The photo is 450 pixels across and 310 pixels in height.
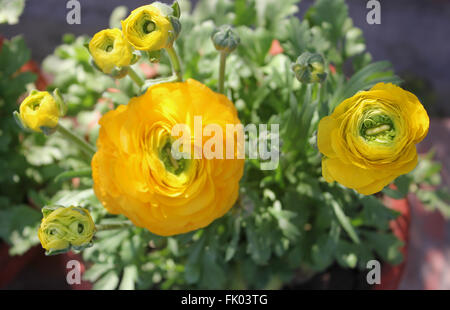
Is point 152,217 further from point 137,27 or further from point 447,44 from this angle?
point 447,44

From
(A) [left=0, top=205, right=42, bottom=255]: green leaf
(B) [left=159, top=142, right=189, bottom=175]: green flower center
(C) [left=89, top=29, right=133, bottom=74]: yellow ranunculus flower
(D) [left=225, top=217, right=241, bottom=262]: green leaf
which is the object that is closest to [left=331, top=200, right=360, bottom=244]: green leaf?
(D) [left=225, top=217, right=241, bottom=262]: green leaf

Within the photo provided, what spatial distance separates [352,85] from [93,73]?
19.2 inches

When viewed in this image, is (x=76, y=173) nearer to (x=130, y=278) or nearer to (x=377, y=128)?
(x=130, y=278)

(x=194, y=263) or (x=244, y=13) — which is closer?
(x=194, y=263)

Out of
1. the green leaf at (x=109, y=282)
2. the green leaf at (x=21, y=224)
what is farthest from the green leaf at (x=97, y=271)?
the green leaf at (x=21, y=224)

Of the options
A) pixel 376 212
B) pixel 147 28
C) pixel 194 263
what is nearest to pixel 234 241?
pixel 194 263

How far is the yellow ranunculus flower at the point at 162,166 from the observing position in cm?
44

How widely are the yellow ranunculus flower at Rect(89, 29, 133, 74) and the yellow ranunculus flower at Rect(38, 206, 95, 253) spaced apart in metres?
0.16

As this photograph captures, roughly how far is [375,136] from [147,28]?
0.83 feet

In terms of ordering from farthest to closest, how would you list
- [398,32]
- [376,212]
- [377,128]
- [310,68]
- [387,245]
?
[398,32] < [387,245] < [376,212] < [310,68] < [377,128]

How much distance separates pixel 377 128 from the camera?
422mm

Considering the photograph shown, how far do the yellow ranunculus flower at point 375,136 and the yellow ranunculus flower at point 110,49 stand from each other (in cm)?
22

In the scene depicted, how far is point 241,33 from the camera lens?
743 millimetres
